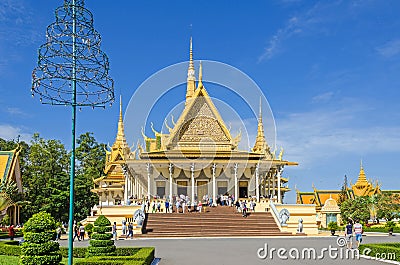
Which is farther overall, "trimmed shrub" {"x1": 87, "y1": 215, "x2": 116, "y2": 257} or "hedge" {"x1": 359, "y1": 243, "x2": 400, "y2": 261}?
"hedge" {"x1": 359, "y1": 243, "x2": 400, "y2": 261}

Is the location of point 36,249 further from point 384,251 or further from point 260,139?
point 260,139

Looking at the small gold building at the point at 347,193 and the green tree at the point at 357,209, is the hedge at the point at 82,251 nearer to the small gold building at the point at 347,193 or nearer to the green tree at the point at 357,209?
the green tree at the point at 357,209

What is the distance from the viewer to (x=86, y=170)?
185ft

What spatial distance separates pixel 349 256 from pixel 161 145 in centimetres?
2506

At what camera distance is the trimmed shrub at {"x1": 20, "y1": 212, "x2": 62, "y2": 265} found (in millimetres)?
10820

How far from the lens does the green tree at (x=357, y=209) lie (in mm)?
41531

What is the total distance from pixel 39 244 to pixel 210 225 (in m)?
18.1

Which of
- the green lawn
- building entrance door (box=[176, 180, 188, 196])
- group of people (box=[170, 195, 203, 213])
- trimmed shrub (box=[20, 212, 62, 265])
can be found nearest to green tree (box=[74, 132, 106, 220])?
building entrance door (box=[176, 180, 188, 196])

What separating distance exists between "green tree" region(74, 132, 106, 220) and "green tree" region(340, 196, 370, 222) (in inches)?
904

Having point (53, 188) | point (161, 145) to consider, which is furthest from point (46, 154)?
point (161, 145)

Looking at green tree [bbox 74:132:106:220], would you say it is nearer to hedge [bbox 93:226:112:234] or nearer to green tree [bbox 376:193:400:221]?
green tree [bbox 376:193:400:221]

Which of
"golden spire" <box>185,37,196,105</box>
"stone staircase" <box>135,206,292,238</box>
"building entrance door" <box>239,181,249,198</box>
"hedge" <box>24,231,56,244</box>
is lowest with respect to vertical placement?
"stone staircase" <box>135,206,292,238</box>

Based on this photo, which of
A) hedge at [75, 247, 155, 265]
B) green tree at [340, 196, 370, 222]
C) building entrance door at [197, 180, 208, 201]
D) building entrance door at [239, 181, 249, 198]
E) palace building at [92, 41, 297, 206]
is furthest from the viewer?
green tree at [340, 196, 370, 222]

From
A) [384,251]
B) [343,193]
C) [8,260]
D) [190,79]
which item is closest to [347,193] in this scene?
[343,193]
